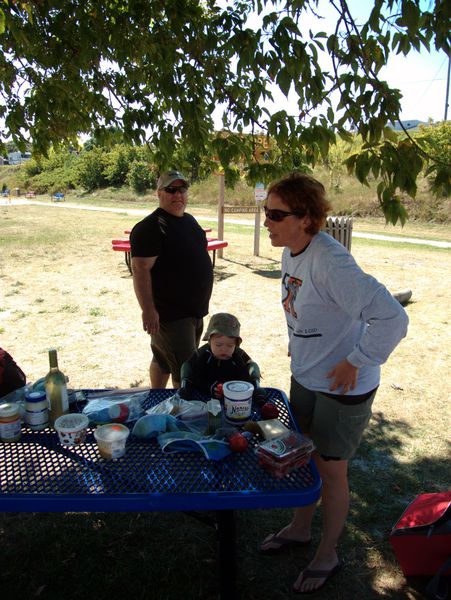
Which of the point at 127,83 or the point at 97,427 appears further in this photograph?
the point at 127,83

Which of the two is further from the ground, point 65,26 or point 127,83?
point 65,26

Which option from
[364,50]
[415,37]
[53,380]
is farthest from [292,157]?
[53,380]

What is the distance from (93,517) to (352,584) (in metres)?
1.43

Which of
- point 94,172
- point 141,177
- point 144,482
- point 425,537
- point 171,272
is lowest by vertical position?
point 425,537

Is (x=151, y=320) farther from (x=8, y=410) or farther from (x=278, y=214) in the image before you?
(x=278, y=214)

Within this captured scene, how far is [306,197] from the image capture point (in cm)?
192

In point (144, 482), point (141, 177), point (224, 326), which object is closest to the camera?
point (144, 482)

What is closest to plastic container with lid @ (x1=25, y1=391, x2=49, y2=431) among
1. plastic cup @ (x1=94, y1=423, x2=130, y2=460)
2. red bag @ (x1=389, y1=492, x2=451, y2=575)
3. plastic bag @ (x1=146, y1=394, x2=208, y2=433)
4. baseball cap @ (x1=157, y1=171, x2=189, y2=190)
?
plastic cup @ (x1=94, y1=423, x2=130, y2=460)

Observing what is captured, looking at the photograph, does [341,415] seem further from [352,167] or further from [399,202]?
[352,167]

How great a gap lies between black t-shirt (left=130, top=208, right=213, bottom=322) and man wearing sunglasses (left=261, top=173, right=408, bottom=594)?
1.06 m

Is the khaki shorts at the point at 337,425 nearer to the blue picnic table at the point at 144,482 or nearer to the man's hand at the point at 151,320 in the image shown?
the blue picnic table at the point at 144,482

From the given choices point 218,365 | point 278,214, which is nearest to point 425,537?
point 218,365

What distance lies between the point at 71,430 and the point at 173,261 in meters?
1.39

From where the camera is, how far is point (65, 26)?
351 cm
